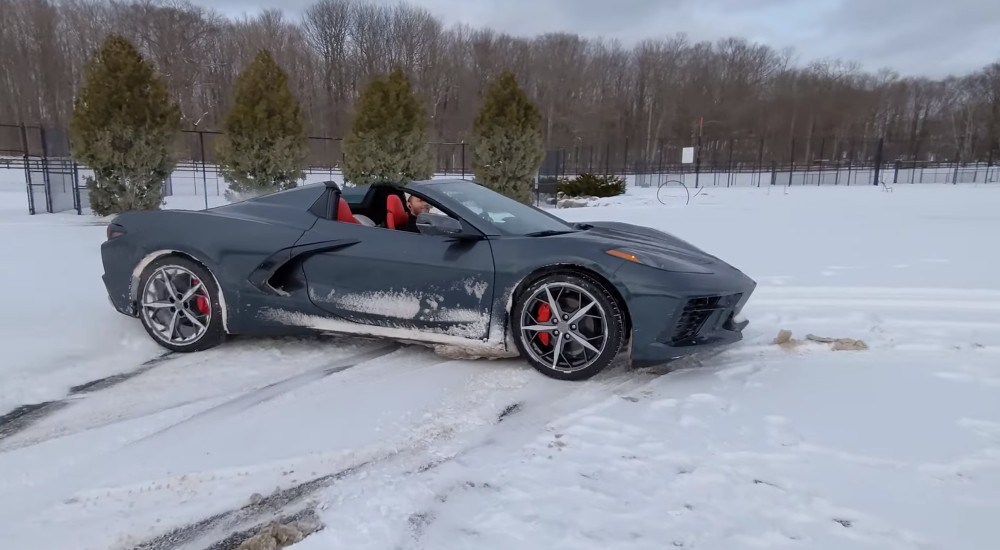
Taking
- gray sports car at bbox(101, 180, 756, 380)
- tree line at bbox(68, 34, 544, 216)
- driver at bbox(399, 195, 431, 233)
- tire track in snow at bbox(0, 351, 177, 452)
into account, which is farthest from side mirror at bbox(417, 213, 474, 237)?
tree line at bbox(68, 34, 544, 216)

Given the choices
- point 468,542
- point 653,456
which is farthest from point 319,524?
point 653,456

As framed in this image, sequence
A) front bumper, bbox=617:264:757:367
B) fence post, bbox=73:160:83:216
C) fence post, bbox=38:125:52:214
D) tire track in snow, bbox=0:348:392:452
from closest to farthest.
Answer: tire track in snow, bbox=0:348:392:452 < front bumper, bbox=617:264:757:367 < fence post, bbox=38:125:52:214 < fence post, bbox=73:160:83:216

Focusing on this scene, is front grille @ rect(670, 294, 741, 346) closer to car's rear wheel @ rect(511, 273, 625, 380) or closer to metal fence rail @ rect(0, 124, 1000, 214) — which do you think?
car's rear wheel @ rect(511, 273, 625, 380)

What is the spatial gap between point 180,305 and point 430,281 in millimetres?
1686

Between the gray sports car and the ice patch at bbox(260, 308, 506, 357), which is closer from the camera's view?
the gray sports car

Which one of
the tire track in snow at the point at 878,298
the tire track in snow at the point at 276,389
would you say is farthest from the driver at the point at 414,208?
the tire track in snow at the point at 878,298

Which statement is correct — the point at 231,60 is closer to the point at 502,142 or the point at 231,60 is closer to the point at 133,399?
the point at 502,142

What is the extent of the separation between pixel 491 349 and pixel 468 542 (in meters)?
1.66

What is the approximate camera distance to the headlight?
10.7ft

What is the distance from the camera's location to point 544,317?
3383 millimetres

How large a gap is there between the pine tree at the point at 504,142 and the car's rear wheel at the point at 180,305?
38.2ft

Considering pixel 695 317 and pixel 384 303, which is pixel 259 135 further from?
pixel 695 317

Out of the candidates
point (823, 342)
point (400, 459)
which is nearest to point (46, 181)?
point (400, 459)

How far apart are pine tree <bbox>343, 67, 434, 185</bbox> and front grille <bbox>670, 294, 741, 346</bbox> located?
11.0 m
